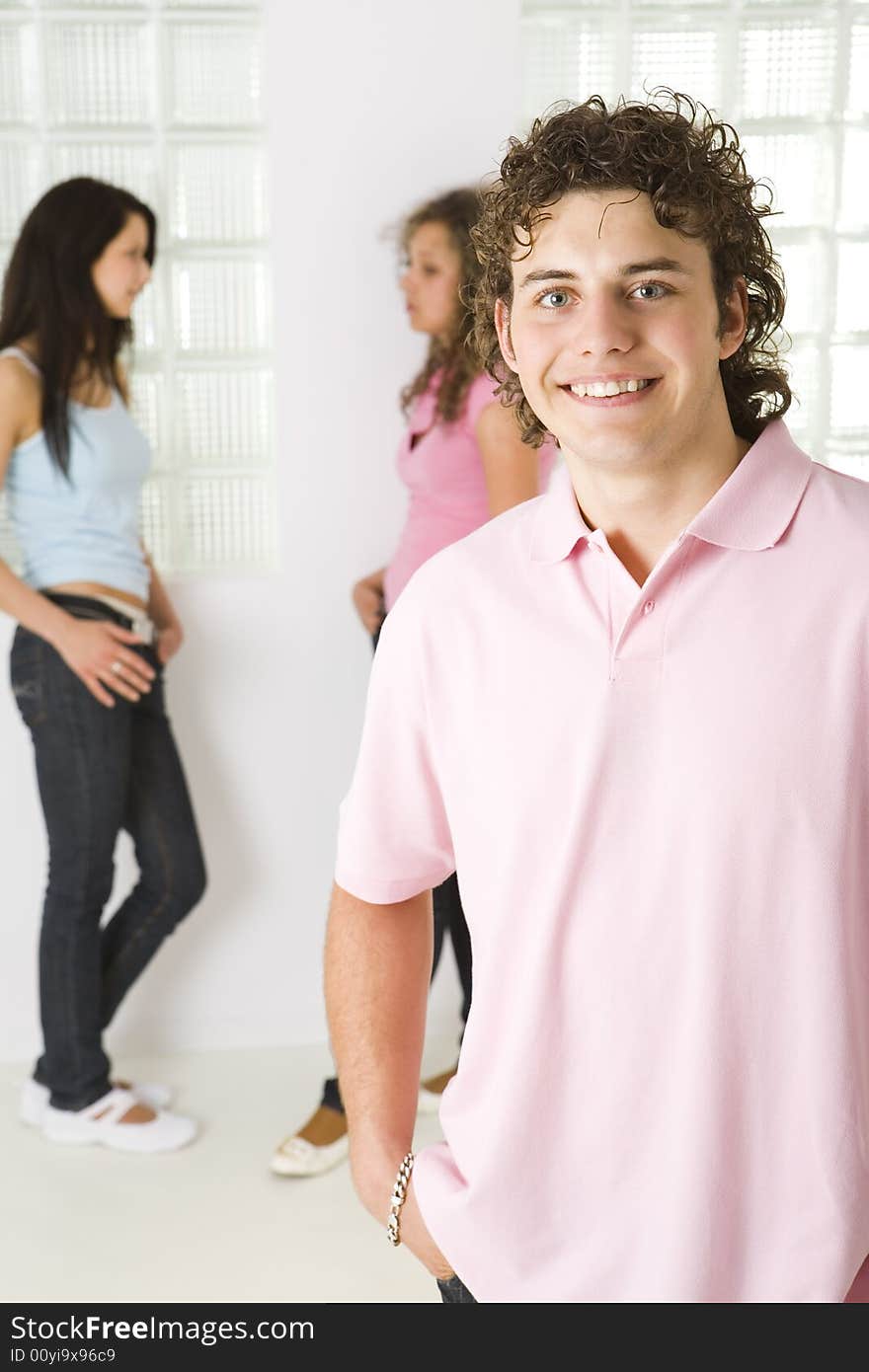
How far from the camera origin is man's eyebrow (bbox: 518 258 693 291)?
104 cm

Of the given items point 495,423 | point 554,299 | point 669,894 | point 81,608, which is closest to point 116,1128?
point 81,608

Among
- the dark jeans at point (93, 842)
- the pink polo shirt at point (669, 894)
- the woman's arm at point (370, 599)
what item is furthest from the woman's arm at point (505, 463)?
the pink polo shirt at point (669, 894)

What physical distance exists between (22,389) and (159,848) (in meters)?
0.90

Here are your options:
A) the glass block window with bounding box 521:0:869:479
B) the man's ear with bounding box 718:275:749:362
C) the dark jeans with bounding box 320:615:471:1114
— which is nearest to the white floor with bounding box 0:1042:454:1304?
the dark jeans with bounding box 320:615:471:1114

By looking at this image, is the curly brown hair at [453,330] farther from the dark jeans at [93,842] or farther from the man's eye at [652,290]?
the man's eye at [652,290]

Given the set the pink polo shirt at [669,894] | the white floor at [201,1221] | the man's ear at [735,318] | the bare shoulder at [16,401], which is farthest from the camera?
the bare shoulder at [16,401]

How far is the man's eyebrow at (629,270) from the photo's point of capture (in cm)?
104

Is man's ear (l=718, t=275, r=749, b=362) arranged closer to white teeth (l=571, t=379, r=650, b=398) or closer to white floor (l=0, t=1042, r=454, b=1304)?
white teeth (l=571, t=379, r=650, b=398)

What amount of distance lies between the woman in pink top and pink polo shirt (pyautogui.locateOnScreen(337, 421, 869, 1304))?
4.59ft

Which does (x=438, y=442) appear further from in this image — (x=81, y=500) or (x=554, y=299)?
(x=554, y=299)

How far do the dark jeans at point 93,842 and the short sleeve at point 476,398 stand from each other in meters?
0.74

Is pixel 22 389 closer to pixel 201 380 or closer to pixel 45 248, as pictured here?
pixel 45 248

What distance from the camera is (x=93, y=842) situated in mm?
2615

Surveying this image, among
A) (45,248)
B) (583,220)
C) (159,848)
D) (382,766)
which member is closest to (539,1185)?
(382,766)
